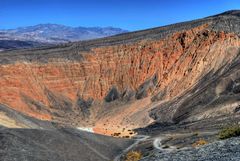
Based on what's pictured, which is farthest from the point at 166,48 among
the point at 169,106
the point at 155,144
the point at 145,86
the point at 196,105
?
the point at 155,144

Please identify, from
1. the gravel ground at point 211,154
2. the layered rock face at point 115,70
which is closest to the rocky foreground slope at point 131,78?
the layered rock face at point 115,70

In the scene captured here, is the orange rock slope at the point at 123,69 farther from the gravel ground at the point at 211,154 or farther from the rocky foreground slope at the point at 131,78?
the gravel ground at the point at 211,154

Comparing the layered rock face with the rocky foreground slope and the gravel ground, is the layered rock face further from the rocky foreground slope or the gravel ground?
the gravel ground

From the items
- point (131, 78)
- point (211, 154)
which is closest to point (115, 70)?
point (131, 78)

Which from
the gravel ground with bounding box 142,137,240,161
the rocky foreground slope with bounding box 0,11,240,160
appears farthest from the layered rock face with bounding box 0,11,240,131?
the gravel ground with bounding box 142,137,240,161

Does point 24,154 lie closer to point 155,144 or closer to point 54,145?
point 54,145

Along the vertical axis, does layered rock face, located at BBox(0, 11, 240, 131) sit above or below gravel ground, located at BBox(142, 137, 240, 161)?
below

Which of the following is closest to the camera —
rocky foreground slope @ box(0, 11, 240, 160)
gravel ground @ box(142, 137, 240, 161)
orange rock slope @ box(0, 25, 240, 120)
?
gravel ground @ box(142, 137, 240, 161)
